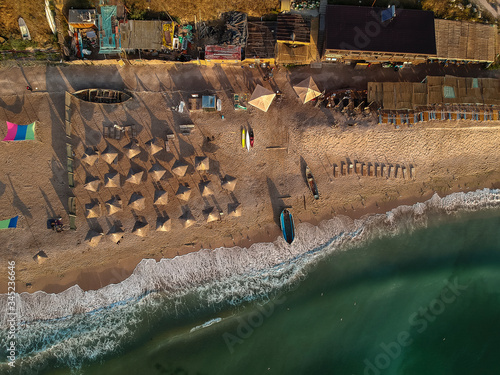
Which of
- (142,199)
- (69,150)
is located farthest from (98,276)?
(69,150)

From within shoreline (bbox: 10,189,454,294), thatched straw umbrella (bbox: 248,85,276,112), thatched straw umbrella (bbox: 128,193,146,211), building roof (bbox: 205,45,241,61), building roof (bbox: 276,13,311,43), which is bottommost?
shoreline (bbox: 10,189,454,294)

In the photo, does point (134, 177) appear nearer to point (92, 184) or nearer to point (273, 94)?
point (92, 184)

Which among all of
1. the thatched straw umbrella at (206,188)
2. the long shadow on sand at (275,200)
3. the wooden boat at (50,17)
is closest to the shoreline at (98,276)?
the long shadow on sand at (275,200)

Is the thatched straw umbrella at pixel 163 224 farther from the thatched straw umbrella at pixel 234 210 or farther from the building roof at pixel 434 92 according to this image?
the building roof at pixel 434 92

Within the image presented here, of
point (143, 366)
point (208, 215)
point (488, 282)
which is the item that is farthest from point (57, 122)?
point (488, 282)

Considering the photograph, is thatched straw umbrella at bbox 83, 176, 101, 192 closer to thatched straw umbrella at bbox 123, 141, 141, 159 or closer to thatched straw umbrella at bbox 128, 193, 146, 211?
thatched straw umbrella at bbox 128, 193, 146, 211

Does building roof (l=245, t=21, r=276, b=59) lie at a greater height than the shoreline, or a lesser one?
greater

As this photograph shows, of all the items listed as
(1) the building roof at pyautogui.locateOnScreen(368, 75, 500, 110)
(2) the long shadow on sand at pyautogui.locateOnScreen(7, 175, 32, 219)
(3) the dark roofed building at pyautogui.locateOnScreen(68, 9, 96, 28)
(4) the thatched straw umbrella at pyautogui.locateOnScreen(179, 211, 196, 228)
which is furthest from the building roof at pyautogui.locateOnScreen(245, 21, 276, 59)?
(2) the long shadow on sand at pyautogui.locateOnScreen(7, 175, 32, 219)
